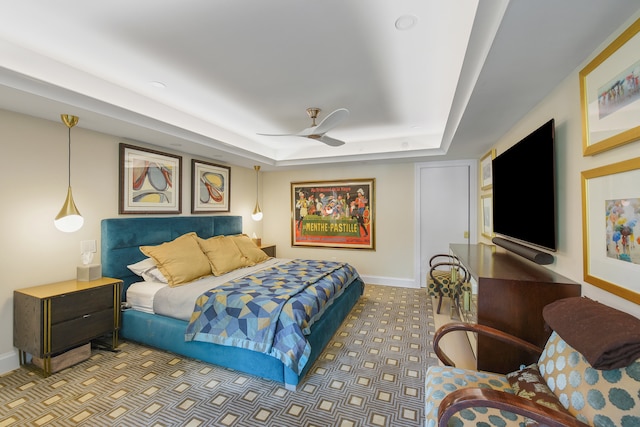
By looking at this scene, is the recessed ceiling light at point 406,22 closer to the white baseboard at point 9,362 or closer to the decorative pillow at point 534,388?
the decorative pillow at point 534,388

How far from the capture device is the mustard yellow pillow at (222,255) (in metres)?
3.44

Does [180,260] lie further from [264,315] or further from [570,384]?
[570,384]

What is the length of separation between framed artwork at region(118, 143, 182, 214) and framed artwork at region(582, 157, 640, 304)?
420 cm

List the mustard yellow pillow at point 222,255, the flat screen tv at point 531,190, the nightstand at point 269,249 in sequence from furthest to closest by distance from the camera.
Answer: the nightstand at point 269,249
the mustard yellow pillow at point 222,255
the flat screen tv at point 531,190

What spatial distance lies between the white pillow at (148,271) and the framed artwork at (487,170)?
13.5ft

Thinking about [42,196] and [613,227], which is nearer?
[613,227]

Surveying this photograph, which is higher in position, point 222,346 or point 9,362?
point 222,346

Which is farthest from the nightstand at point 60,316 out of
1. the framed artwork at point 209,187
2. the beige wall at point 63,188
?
the framed artwork at point 209,187

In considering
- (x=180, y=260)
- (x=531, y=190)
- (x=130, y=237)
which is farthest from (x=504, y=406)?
(x=130, y=237)

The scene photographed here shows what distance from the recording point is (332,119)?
2.52 metres

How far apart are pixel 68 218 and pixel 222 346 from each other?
1828 millimetres

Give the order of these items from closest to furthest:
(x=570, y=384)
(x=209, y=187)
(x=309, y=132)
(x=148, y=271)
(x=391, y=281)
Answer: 1. (x=570, y=384)
2. (x=309, y=132)
3. (x=148, y=271)
4. (x=209, y=187)
5. (x=391, y=281)

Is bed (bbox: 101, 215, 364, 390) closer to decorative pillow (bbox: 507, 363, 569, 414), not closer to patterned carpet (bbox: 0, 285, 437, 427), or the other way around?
patterned carpet (bbox: 0, 285, 437, 427)

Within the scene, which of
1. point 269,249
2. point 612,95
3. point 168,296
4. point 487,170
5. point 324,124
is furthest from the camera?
point 269,249
